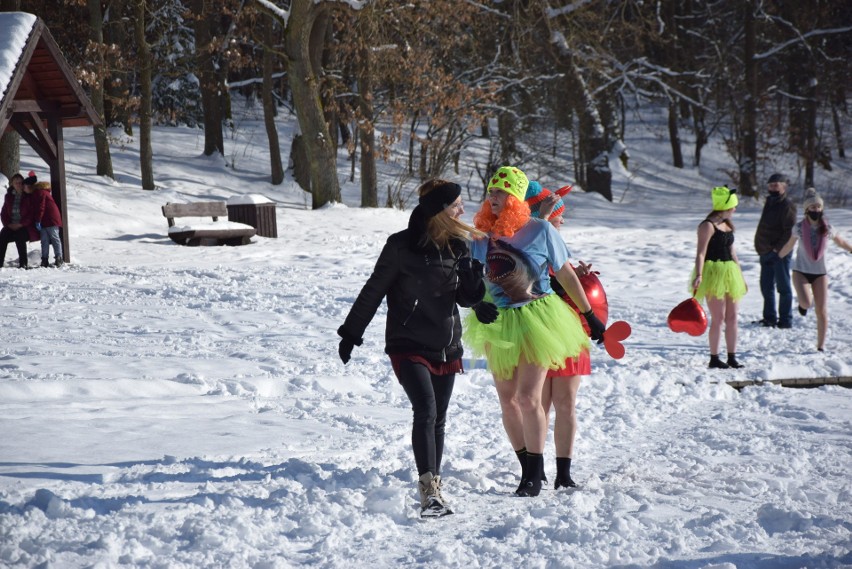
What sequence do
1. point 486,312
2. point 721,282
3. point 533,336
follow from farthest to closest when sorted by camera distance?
1. point 721,282
2. point 533,336
3. point 486,312

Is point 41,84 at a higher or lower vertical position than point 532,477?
higher

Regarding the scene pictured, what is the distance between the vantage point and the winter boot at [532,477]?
5.37 metres

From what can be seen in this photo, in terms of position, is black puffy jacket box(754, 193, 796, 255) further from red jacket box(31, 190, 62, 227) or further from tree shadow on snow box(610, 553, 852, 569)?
red jacket box(31, 190, 62, 227)

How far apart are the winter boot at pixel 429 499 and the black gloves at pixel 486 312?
84 centimetres

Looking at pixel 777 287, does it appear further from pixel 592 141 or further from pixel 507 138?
pixel 507 138

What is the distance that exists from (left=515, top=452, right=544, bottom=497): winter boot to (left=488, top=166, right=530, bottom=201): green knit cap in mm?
1433

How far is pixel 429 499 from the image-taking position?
491 cm

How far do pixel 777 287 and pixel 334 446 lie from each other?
25.5ft

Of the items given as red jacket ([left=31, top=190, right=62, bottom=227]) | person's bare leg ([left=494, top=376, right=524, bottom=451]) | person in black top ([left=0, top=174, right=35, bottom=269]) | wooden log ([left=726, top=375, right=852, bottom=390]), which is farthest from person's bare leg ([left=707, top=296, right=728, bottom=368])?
person in black top ([left=0, top=174, right=35, bottom=269])

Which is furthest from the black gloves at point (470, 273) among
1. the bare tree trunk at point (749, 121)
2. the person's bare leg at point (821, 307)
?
the bare tree trunk at point (749, 121)

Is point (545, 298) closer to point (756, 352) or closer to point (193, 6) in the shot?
point (756, 352)

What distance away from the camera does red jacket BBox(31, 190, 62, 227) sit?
15203 millimetres

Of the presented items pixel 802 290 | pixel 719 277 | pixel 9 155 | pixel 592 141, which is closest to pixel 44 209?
pixel 9 155

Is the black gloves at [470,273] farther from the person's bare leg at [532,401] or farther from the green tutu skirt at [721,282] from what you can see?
the green tutu skirt at [721,282]
